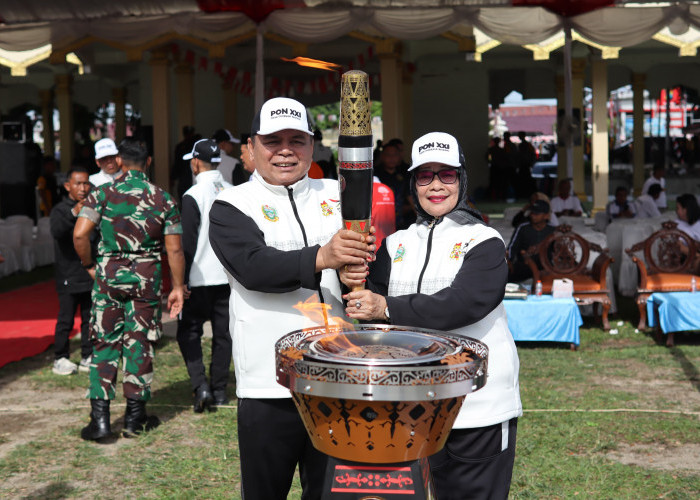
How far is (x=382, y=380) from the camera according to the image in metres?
1.90

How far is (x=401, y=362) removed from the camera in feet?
6.47

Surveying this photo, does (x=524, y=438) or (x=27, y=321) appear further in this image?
(x=27, y=321)

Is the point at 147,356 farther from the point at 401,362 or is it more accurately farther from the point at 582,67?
the point at 582,67

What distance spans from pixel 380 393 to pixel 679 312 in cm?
619

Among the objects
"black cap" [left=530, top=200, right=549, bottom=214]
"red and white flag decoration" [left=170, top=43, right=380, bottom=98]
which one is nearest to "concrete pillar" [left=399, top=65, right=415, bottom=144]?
"red and white flag decoration" [left=170, top=43, right=380, bottom=98]

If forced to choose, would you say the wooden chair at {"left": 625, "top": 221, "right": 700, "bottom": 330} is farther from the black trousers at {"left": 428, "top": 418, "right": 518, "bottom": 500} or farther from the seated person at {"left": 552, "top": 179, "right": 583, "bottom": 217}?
the black trousers at {"left": 428, "top": 418, "right": 518, "bottom": 500}

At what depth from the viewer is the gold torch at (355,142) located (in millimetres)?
2035

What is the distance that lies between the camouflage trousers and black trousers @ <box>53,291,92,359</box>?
1704mm

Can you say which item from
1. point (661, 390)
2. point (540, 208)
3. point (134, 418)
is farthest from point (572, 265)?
point (134, 418)

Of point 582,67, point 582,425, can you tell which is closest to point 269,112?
point 582,425

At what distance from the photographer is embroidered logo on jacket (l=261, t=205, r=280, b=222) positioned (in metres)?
2.54

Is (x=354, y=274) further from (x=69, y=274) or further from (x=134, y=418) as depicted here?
(x=69, y=274)

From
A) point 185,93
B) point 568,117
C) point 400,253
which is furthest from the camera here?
point 185,93

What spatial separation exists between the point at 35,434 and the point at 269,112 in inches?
140
